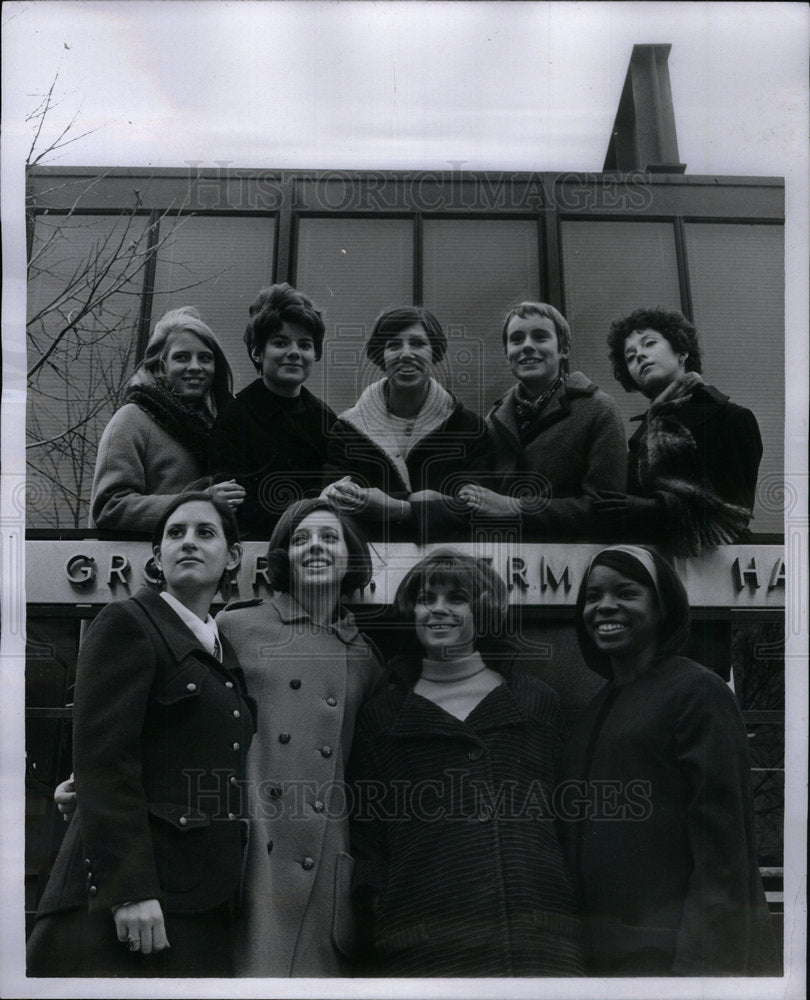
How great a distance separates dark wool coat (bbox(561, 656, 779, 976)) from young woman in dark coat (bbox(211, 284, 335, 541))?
4.69ft

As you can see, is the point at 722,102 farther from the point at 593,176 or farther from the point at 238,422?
the point at 238,422

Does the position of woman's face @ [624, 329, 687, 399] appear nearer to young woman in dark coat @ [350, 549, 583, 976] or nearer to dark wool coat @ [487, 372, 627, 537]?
dark wool coat @ [487, 372, 627, 537]

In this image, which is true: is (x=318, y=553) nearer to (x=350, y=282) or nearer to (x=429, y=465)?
(x=429, y=465)

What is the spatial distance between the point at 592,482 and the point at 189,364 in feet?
5.38

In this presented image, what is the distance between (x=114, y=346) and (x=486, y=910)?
2565 millimetres

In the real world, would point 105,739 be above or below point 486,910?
above

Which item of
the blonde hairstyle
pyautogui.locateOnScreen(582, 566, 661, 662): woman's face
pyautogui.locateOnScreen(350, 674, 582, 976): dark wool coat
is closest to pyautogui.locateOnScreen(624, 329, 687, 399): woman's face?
pyautogui.locateOnScreen(582, 566, 661, 662): woman's face

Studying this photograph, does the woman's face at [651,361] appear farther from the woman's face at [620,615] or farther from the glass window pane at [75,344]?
the glass window pane at [75,344]

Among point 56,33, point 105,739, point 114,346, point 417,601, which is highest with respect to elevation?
point 56,33

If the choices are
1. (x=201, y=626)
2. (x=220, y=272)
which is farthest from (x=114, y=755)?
(x=220, y=272)

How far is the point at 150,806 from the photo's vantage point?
3920 mm

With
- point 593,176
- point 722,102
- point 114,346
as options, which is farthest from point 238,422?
point 722,102

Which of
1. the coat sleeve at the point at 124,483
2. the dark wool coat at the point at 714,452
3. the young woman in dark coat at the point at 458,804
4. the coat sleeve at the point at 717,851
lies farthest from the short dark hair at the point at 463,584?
the coat sleeve at the point at 124,483

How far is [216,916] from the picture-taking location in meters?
3.95
